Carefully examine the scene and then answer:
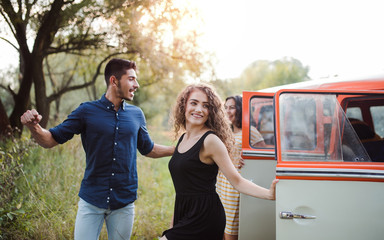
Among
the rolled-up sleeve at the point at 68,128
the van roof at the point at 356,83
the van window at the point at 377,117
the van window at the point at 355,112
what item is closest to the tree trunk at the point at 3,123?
the rolled-up sleeve at the point at 68,128

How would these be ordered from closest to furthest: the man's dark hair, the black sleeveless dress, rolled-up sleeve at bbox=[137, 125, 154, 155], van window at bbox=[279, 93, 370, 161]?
1. the black sleeveless dress
2. van window at bbox=[279, 93, 370, 161]
3. the man's dark hair
4. rolled-up sleeve at bbox=[137, 125, 154, 155]

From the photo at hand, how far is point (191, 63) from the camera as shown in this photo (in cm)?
1063

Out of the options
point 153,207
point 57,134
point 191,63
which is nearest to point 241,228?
point 57,134

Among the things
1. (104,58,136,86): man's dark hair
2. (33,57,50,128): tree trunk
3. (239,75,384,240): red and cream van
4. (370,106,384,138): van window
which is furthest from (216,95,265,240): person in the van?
(33,57,50,128): tree trunk

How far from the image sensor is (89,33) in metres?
8.05

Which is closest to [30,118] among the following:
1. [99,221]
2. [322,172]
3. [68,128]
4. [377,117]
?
[68,128]

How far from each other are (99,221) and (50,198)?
2.67 metres

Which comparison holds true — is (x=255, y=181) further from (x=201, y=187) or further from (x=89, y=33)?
(x=89, y=33)

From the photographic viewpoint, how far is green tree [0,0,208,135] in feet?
20.5

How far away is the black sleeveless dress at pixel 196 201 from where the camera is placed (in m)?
2.37

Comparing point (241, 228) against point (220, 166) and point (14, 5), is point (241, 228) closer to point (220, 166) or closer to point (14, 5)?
point (220, 166)

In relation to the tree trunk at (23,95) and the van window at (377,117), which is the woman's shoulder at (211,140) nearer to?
the van window at (377,117)

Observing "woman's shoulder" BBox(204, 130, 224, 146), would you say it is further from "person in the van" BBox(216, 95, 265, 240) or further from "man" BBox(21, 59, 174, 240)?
"person in the van" BBox(216, 95, 265, 240)

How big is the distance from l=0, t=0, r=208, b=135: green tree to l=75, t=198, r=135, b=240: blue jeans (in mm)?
4122
